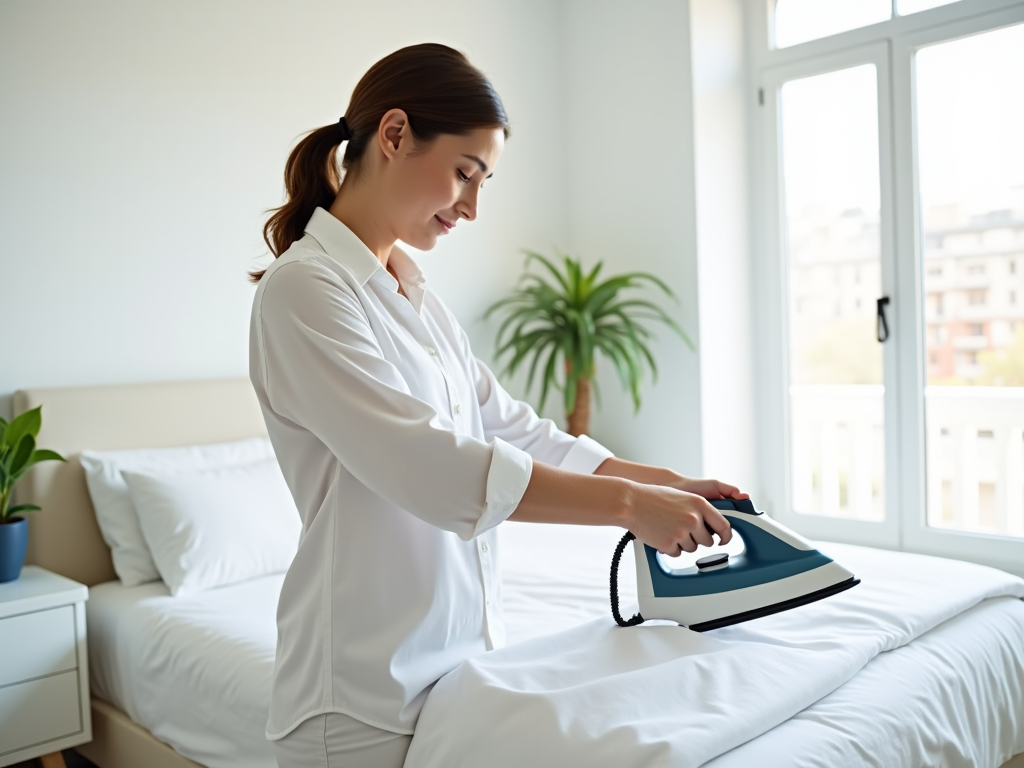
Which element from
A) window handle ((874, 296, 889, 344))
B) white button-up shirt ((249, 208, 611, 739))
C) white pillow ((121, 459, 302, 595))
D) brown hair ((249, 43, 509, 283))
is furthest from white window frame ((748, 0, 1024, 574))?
white button-up shirt ((249, 208, 611, 739))

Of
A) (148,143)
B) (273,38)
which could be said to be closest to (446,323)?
(148,143)

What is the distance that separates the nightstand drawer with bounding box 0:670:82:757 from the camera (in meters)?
2.07

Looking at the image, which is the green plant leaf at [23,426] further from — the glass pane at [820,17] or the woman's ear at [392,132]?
the glass pane at [820,17]

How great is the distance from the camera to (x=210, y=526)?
238 centimetres

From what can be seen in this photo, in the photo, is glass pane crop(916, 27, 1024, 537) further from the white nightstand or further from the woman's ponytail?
the white nightstand

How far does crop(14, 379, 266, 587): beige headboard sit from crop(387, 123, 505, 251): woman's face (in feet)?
5.16

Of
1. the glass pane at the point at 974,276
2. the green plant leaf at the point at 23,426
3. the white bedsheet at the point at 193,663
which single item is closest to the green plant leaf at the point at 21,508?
the green plant leaf at the point at 23,426

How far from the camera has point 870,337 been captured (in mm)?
3480

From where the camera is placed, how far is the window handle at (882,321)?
11.1ft

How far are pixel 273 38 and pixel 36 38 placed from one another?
778mm

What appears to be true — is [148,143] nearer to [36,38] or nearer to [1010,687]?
[36,38]

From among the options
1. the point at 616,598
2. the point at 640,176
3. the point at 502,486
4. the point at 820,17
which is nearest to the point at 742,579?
the point at 616,598

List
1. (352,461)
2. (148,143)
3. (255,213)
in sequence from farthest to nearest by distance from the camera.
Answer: (255,213), (148,143), (352,461)

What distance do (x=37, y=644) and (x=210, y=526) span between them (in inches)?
18.7
